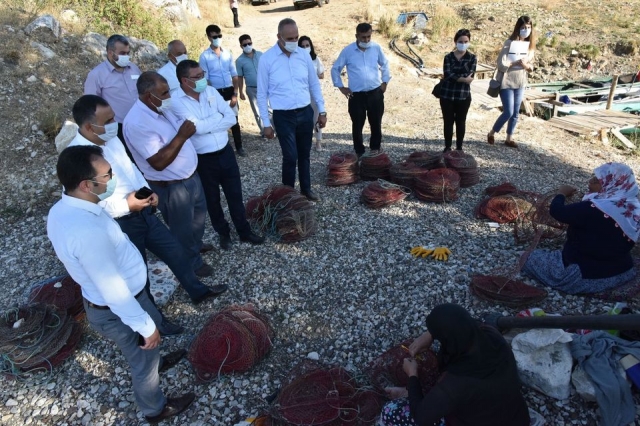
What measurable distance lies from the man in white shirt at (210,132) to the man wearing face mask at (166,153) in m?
0.20

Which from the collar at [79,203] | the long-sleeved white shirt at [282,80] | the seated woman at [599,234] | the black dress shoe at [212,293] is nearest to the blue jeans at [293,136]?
the long-sleeved white shirt at [282,80]

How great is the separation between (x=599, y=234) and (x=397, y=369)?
2.10 m

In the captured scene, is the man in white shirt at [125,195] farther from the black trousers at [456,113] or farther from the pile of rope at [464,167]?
the black trousers at [456,113]

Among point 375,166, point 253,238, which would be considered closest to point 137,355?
point 253,238

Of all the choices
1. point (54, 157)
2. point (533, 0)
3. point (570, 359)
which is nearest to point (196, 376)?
point (570, 359)

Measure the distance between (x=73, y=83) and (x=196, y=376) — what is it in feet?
25.9

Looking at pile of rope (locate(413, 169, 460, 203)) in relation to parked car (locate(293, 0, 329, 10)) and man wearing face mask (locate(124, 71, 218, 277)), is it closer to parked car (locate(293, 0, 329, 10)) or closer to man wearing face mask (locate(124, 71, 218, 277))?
man wearing face mask (locate(124, 71, 218, 277))

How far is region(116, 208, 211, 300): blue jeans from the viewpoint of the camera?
318cm

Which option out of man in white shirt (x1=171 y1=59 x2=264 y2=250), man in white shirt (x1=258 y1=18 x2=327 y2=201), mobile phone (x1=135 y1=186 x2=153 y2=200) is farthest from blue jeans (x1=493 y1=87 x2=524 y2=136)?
mobile phone (x1=135 y1=186 x2=153 y2=200)

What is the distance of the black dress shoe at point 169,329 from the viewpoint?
3623 mm

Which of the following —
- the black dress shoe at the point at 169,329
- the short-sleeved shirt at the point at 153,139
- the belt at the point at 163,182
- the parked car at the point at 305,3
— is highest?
the parked car at the point at 305,3

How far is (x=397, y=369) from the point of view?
2.93 metres

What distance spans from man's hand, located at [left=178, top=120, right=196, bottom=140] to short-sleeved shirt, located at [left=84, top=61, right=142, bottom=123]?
221 cm

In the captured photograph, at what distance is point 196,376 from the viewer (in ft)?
10.6
